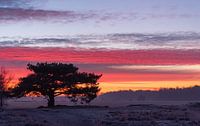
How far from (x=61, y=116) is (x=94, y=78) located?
24.5 m

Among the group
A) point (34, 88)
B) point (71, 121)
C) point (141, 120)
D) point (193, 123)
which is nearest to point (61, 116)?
point (71, 121)

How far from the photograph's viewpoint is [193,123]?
5553cm

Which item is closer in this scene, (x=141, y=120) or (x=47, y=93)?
(x=141, y=120)

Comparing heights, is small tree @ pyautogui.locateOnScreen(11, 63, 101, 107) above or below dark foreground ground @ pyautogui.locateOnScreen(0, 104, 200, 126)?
above

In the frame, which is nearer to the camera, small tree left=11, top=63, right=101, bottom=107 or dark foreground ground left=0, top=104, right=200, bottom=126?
dark foreground ground left=0, top=104, right=200, bottom=126

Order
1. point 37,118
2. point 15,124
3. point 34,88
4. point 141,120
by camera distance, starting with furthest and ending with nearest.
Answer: point 34,88 → point 141,120 → point 37,118 → point 15,124

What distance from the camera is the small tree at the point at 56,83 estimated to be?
76.6 m

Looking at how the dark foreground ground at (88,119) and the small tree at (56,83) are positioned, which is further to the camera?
the small tree at (56,83)

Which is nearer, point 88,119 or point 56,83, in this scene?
point 88,119

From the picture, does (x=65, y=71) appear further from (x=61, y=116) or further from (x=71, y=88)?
(x=61, y=116)

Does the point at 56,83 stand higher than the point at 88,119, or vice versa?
the point at 56,83

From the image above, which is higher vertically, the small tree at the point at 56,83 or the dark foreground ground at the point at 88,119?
the small tree at the point at 56,83

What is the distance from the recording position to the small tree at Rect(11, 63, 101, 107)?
251 feet

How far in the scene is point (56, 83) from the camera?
3024 inches
